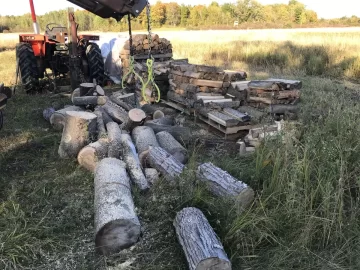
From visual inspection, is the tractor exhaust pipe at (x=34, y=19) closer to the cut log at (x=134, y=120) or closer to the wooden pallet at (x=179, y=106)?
the wooden pallet at (x=179, y=106)

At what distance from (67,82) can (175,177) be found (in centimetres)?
725

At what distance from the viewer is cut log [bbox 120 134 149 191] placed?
386 cm

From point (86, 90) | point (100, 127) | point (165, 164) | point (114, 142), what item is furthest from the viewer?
point (86, 90)

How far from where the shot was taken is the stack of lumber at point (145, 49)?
9.41 meters

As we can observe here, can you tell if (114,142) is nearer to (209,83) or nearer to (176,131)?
(176,131)

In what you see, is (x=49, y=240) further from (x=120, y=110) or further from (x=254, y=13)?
(x=254, y=13)

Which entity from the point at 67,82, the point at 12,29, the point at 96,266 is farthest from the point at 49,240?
the point at 12,29

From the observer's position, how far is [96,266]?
2.78m

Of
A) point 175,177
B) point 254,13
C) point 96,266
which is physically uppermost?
point 254,13

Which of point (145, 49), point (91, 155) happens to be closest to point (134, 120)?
point (91, 155)

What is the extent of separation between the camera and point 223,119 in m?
5.25

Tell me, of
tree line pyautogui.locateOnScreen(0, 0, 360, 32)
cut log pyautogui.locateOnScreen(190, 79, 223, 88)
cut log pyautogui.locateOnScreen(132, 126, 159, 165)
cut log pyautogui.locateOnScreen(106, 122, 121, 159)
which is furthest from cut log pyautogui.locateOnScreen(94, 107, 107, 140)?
tree line pyautogui.locateOnScreen(0, 0, 360, 32)

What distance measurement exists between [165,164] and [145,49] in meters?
6.25

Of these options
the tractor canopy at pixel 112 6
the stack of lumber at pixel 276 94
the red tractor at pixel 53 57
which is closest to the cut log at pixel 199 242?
the stack of lumber at pixel 276 94
